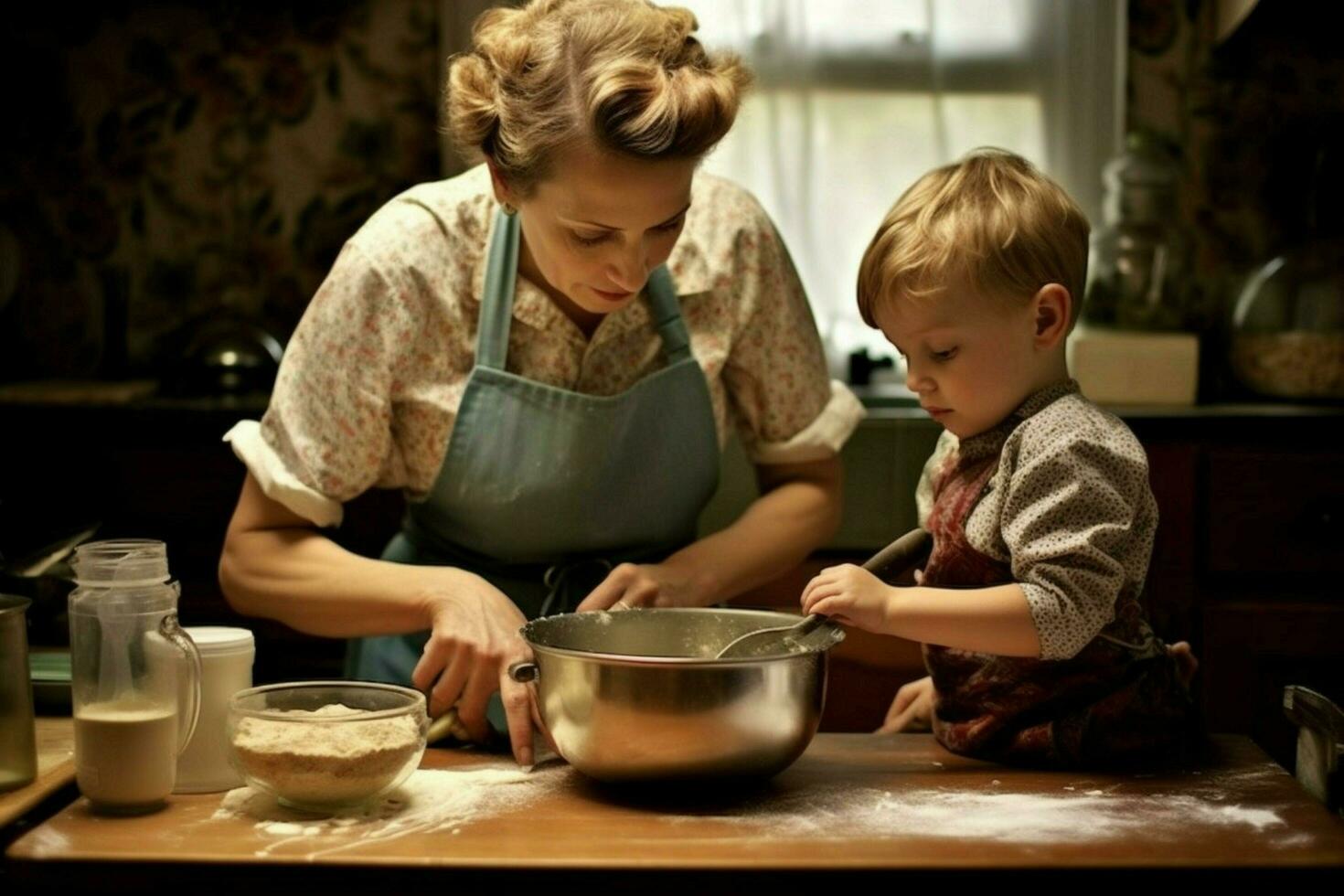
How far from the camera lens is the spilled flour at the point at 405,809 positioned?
1016mm

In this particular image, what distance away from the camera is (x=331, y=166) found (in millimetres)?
2838

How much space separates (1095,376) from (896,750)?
4.51 feet

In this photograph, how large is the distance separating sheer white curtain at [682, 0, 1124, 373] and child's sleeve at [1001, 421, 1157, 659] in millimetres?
1650

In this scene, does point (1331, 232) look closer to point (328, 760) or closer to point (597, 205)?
point (597, 205)

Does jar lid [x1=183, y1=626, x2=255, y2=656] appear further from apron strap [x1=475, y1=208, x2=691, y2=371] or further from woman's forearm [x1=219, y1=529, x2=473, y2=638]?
apron strap [x1=475, y1=208, x2=691, y2=371]

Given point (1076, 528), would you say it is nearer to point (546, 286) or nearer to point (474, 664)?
point (474, 664)

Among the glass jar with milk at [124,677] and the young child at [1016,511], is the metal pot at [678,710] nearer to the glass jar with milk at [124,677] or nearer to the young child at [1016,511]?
the young child at [1016,511]

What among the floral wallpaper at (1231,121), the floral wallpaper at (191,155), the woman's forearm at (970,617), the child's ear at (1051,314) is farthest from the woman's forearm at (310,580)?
the floral wallpaper at (1231,121)

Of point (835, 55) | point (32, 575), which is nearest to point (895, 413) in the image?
point (835, 55)

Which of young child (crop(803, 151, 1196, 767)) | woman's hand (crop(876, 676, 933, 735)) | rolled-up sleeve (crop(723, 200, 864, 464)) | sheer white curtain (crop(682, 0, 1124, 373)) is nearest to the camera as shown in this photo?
young child (crop(803, 151, 1196, 767))

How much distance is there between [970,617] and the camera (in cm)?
116

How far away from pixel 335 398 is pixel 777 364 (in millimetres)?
470

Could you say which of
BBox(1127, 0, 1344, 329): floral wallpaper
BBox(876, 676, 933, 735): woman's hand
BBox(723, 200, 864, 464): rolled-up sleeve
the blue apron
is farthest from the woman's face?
BBox(1127, 0, 1344, 329): floral wallpaper

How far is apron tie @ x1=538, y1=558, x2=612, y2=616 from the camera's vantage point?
5.12ft
